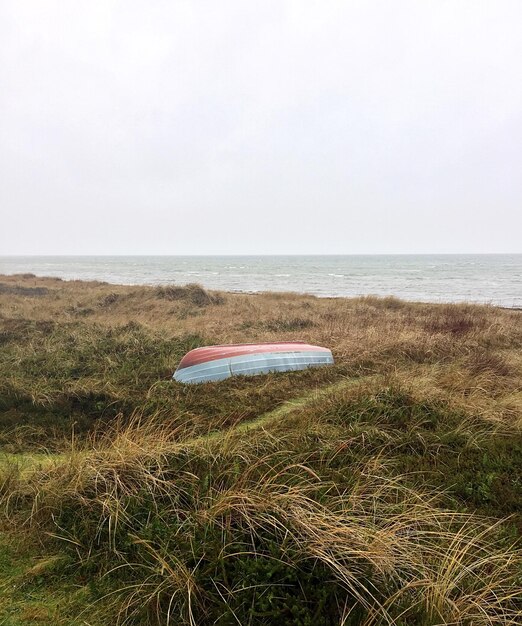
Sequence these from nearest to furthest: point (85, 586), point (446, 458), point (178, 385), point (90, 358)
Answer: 1. point (85, 586)
2. point (446, 458)
3. point (178, 385)
4. point (90, 358)

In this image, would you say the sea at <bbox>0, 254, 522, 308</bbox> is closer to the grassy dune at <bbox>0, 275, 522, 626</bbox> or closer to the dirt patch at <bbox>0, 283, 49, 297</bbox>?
the dirt patch at <bbox>0, 283, 49, 297</bbox>

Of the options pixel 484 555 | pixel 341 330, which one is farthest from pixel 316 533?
pixel 341 330

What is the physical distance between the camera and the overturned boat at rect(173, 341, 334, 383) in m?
8.04

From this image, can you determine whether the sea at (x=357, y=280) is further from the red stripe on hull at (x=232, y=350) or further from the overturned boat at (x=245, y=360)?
the overturned boat at (x=245, y=360)

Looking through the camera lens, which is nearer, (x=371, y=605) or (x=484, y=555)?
(x=371, y=605)

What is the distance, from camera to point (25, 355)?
9.50m

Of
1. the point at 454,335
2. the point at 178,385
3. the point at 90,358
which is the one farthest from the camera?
the point at 454,335

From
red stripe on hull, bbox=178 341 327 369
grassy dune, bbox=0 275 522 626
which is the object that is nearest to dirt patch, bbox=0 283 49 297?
red stripe on hull, bbox=178 341 327 369

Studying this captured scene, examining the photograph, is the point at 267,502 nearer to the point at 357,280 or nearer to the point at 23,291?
the point at 23,291

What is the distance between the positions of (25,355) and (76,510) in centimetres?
715

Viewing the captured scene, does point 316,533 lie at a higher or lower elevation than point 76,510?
higher

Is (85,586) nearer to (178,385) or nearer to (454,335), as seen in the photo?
(178,385)

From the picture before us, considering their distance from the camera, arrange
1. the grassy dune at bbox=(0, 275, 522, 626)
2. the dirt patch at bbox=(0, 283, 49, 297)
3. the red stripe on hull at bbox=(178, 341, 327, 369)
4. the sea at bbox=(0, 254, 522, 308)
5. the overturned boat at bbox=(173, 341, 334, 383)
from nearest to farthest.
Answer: the grassy dune at bbox=(0, 275, 522, 626)
the overturned boat at bbox=(173, 341, 334, 383)
the red stripe on hull at bbox=(178, 341, 327, 369)
the dirt patch at bbox=(0, 283, 49, 297)
the sea at bbox=(0, 254, 522, 308)

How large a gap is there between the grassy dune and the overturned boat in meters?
0.58
